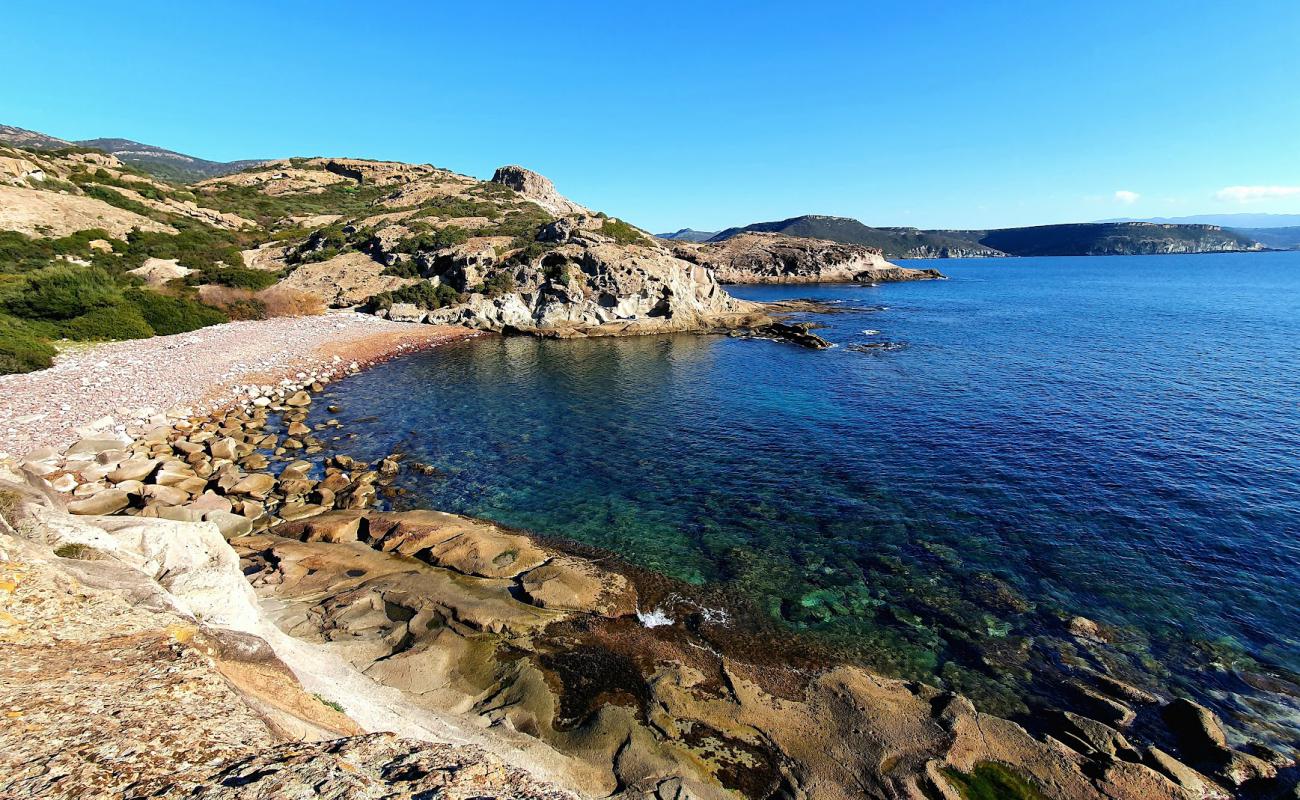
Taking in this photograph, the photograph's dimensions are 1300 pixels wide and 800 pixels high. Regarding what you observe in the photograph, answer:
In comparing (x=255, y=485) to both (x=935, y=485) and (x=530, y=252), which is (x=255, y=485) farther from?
(x=530, y=252)

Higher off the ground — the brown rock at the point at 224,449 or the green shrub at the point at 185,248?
the green shrub at the point at 185,248

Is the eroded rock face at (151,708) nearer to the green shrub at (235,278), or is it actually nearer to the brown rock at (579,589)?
the brown rock at (579,589)

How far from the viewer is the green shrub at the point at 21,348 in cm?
2756

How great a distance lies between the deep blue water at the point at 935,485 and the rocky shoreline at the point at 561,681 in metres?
1.64

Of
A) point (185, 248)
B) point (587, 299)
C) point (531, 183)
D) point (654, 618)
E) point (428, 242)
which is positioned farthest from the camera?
point (531, 183)

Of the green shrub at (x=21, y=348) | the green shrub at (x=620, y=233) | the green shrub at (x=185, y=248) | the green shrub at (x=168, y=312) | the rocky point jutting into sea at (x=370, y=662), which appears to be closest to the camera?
the rocky point jutting into sea at (x=370, y=662)

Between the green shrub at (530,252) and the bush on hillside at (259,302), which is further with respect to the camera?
the green shrub at (530,252)

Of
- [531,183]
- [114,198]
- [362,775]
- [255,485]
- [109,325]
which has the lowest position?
[255,485]

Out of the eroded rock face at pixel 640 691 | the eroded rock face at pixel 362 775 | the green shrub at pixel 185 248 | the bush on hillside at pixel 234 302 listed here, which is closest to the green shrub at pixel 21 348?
the bush on hillside at pixel 234 302

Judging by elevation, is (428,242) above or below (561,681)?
above

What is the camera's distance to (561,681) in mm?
11656

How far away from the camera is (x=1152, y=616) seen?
14367 mm

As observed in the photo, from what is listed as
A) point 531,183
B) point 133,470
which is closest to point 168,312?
point 133,470

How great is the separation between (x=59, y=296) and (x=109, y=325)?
3.28 m
